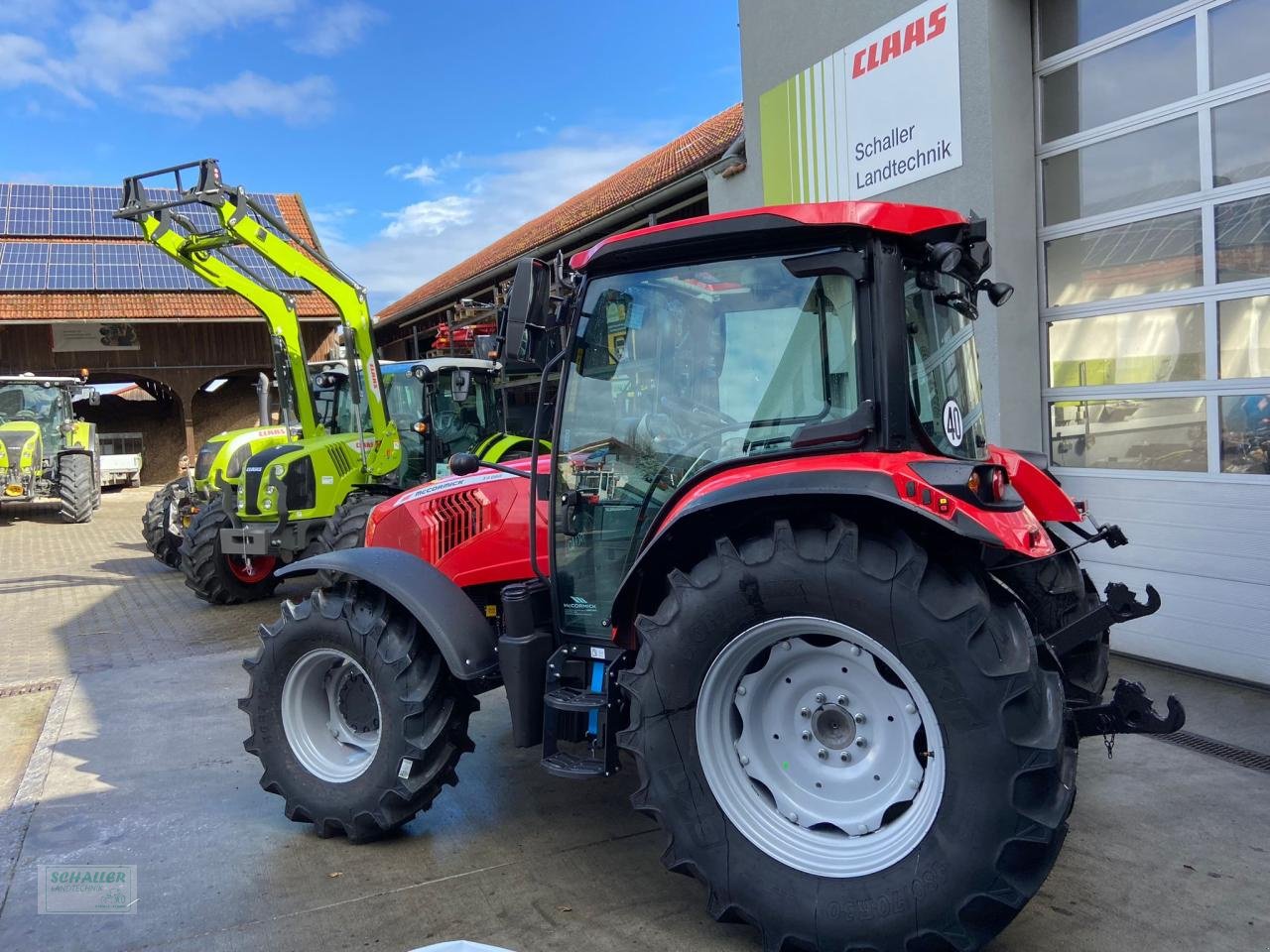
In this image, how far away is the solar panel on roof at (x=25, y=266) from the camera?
22.2 meters

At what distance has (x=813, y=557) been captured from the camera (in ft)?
8.64

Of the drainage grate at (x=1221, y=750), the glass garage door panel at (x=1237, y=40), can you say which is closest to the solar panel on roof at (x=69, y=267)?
the glass garage door panel at (x=1237, y=40)

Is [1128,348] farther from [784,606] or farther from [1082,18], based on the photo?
[784,606]

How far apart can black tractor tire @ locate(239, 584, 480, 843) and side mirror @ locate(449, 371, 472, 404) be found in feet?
16.7

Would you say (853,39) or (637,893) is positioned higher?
(853,39)

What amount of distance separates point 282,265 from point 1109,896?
8.09 meters

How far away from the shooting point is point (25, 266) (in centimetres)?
2255

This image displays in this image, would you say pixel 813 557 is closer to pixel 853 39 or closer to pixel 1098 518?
pixel 1098 518

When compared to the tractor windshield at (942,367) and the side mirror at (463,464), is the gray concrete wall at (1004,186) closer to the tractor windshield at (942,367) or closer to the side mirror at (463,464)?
the tractor windshield at (942,367)

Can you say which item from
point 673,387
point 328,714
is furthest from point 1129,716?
point 328,714

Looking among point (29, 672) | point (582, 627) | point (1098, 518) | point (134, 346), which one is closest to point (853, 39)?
point (1098, 518)

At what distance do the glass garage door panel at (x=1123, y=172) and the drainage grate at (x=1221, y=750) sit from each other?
312 centimetres

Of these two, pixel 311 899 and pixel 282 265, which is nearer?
pixel 311 899

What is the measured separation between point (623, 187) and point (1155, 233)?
904 cm
